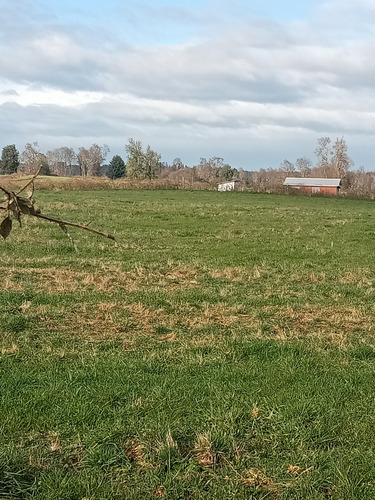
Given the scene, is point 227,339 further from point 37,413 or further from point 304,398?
point 37,413

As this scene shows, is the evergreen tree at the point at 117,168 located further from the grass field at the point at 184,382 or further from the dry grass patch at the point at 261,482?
the dry grass patch at the point at 261,482

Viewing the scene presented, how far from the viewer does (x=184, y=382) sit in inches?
220

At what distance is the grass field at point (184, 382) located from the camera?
12.8 ft

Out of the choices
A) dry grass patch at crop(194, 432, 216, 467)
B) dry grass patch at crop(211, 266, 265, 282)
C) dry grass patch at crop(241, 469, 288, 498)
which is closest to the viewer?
dry grass patch at crop(241, 469, 288, 498)

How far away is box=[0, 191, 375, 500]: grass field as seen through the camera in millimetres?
3891

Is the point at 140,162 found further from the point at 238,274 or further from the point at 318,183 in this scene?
the point at 238,274

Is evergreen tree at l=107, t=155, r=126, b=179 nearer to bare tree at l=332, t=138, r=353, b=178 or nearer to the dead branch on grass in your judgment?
bare tree at l=332, t=138, r=353, b=178

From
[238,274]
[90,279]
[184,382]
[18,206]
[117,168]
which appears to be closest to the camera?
[18,206]

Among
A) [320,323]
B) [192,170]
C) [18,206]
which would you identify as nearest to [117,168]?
[192,170]

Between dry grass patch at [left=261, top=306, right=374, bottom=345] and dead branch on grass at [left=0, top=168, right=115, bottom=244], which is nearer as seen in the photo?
dead branch on grass at [left=0, top=168, right=115, bottom=244]

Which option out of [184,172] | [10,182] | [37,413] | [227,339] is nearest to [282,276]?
[227,339]

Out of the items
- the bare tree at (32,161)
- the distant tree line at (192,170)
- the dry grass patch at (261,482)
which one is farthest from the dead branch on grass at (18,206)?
the distant tree line at (192,170)

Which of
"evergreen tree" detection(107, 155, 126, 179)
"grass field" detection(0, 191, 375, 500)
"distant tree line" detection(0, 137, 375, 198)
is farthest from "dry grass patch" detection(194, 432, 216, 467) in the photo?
"evergreen tree" detection(107, 155, 126, 179)

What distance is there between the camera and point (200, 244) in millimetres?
18312
